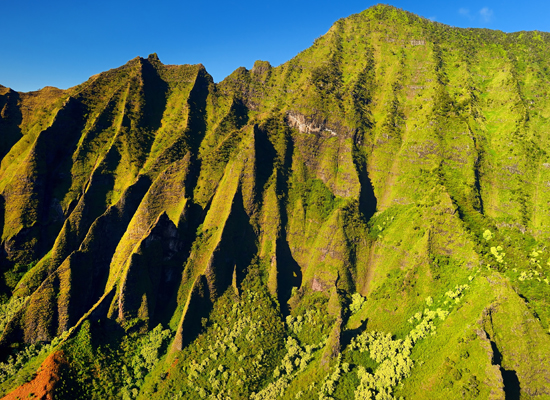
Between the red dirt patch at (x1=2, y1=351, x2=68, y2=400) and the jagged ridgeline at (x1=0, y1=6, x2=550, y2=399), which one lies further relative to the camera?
the jagged ridgeline at (x1=0, y1=6, x2=550, y2=399)

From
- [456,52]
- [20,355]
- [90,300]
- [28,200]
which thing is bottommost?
[20,355]

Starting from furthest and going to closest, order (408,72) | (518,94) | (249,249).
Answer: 1. (408,72)
2. (518,94)
3. (249,249)

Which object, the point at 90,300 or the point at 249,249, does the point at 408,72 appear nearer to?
the point at 249,249

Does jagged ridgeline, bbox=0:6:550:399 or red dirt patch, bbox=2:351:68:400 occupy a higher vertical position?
jagged ridgeline, bbox=0:6:550:399

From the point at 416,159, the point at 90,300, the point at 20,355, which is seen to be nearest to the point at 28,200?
the point at 90,300

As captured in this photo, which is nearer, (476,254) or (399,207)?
(476,254)
